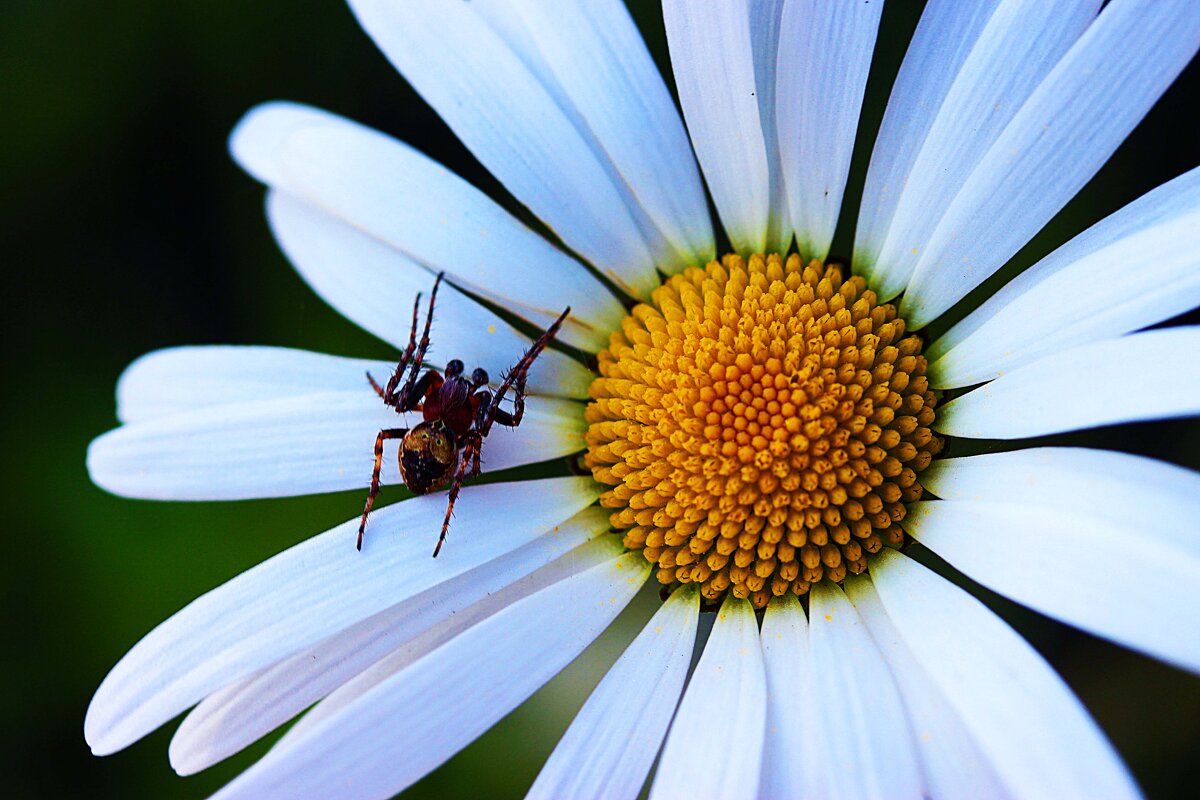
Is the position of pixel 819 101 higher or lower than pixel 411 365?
higher

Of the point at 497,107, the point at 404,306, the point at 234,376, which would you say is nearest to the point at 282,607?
the point at 234,376

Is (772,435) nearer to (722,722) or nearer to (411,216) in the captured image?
(722,722)

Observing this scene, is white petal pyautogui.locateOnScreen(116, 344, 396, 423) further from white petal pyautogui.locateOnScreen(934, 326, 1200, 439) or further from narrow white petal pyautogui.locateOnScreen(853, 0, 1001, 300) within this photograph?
white petal pyautogui.locateOnScreen(934, 326, 1200, 439)

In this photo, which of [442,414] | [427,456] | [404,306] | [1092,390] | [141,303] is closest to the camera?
[1092,390]

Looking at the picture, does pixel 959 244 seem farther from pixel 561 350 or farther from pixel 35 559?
pixel 35 559

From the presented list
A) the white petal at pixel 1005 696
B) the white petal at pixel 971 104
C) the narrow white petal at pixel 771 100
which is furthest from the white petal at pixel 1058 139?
the white petal at pixel 1005 696

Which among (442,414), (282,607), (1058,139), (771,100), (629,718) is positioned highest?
(771,100)

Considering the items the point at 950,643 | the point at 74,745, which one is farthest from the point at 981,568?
the point at 74,745
